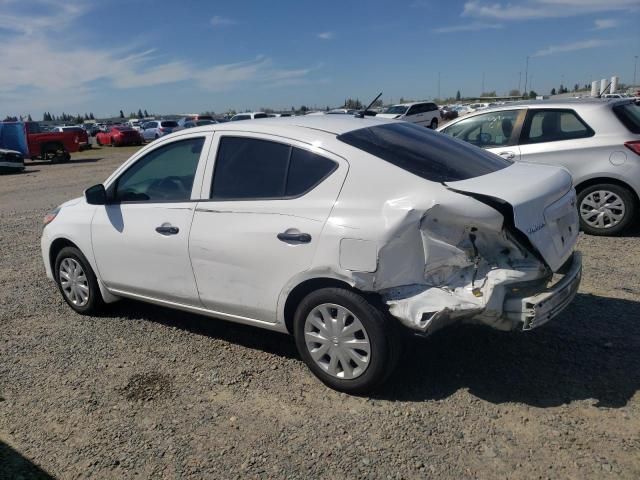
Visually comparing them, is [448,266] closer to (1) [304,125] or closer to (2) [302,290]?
(2) [302,290]

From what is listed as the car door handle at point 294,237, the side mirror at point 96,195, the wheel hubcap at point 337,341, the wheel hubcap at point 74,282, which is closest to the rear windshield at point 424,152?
the car door handle at point 294,237

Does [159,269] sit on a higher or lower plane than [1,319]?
higher

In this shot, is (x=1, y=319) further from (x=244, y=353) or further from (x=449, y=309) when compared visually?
(x=449, y=309)

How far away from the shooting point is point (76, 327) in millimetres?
4816

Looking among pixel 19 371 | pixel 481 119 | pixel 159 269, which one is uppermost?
pixel 481 119

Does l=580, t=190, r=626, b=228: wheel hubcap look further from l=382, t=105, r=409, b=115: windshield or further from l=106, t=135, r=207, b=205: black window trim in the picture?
l=382, t=105, r=409, b=115: windshield

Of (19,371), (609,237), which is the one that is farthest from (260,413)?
(609,237)

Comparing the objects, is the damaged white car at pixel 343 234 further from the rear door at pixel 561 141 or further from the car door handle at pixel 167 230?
the rear door at pixel 561 141

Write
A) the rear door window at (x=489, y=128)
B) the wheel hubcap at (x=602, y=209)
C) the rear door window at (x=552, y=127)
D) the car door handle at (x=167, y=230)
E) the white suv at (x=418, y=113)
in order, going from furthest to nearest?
1. the white suv at (x=418, y=113)
2. the rear door window at (x=489, y=128)
3. the rear door window at (x=552, y=127)
4. the wheel hubcap at (x=602, y=209)
5. the car door handle at (x=167, y=230)

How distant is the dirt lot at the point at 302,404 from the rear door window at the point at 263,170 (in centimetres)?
128

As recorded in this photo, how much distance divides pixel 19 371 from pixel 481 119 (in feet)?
20.9

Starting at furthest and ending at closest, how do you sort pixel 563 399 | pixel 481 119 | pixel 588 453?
pixel 481 119
pixel 563 399
pixel 588 453

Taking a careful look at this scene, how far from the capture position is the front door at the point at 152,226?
13.0ft

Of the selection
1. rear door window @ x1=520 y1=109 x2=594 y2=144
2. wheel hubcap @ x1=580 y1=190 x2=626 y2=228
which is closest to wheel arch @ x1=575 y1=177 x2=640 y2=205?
wheel hubcap @ x1=580 y1=190 x2=626 y2=228
